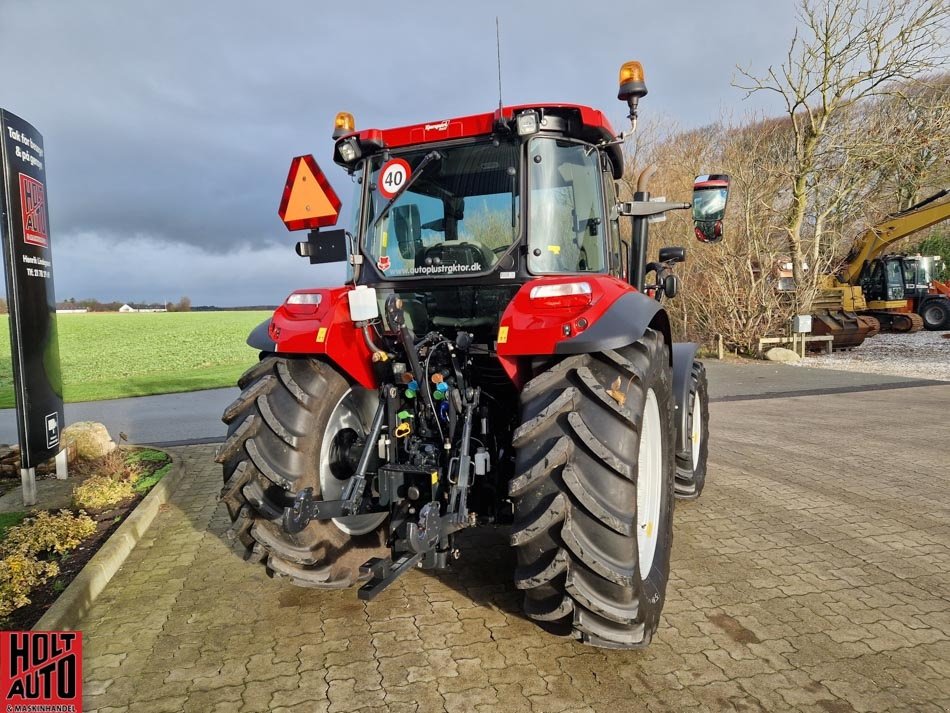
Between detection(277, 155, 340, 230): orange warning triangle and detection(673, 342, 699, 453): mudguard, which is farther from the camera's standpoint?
detection(673, 342, 699, 453): mudguard

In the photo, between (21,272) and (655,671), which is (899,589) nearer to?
(655,671)

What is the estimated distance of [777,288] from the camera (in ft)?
50.7

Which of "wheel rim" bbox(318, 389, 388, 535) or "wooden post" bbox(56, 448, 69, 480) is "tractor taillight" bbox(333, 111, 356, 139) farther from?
"wooden post" bbox(56, 448, 69, 480)

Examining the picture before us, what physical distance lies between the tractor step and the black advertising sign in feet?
13.1

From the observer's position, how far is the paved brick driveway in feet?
8.01

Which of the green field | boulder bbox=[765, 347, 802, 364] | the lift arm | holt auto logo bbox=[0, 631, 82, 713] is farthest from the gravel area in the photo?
the green field

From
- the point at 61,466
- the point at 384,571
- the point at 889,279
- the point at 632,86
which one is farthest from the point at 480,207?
the point at 889,279

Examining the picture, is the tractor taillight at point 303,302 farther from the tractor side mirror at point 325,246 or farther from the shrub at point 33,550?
the shrub at point 33,550

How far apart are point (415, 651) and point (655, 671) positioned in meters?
1.02

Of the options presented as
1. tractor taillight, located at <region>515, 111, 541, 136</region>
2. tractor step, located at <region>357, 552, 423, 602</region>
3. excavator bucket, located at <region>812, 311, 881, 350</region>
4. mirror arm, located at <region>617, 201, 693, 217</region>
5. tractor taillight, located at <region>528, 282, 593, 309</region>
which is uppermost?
tractor taillight, located at <region>515, 111, 541, 136</region>

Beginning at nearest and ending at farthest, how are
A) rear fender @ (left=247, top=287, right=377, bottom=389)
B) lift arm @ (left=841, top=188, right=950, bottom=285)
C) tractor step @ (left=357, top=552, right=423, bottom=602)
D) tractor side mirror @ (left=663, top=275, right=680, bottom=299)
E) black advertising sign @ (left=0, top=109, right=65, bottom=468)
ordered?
tractor step @ (left=357, top=552, right=423, bottom=602), rear fender @ (left=247, top=287, right=377, bottom=389), tractor side mirror @ (left=663, top=275, right=680, bottom=299), black advertising sign @ (left=0, top=109, right=65, bottom=468), lift arm @ (left=841, top=188, right=950, bottom=285)

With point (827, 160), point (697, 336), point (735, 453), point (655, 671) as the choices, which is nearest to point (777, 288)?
point (697, 336)

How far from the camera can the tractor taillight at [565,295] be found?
2.65m

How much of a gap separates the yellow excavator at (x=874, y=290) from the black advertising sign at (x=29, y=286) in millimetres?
16131
